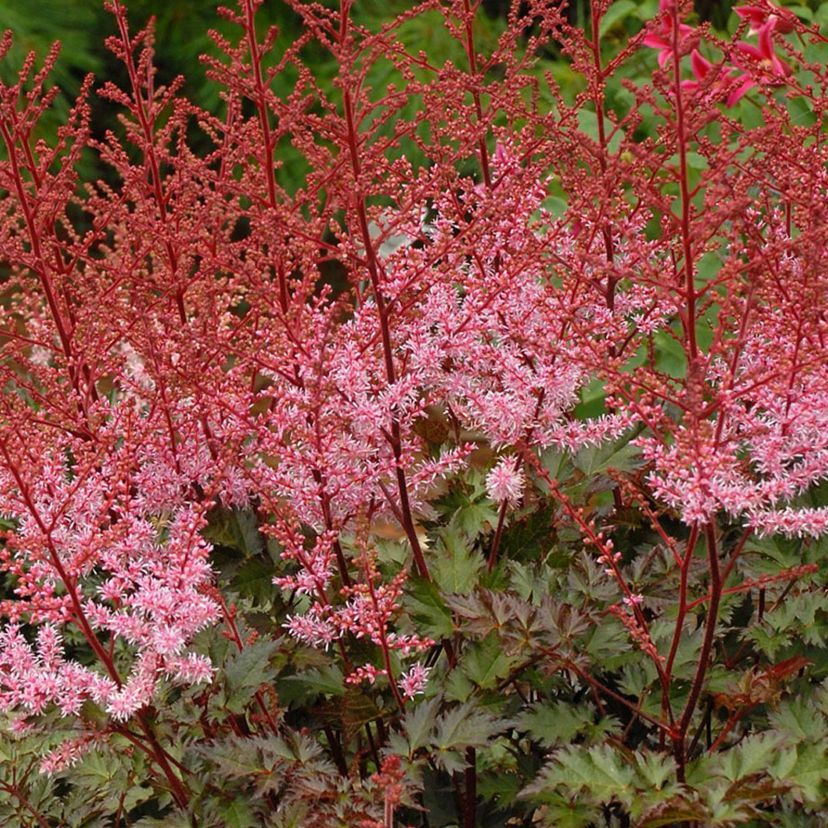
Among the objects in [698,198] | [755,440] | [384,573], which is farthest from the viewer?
[698,198]

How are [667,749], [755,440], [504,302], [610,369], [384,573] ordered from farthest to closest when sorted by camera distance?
1. [384,573]
2. [504,302]
3. [667,749]
4. [755,440]
5. [610,369]

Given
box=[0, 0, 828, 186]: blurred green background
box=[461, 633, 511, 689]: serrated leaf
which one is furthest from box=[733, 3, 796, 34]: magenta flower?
box=[0, 0, 828, 186]: blurred green background

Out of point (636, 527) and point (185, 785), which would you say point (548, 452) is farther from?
point (185, 785)

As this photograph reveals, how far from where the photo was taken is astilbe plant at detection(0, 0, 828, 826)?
1365 millimetres

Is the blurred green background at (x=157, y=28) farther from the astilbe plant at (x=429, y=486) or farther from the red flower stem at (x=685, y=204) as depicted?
the red flower stem at (x=685, y=204)

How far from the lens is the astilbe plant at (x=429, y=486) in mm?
1365

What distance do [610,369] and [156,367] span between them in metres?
0.63

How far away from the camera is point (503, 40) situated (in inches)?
71.6

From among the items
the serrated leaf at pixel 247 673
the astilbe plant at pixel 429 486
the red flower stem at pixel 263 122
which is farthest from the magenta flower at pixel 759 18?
the serrated leaf at pixel 247 673

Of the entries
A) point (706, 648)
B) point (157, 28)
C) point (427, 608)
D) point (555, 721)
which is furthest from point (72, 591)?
point (157, 28)

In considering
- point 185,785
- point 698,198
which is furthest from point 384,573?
point 698,198

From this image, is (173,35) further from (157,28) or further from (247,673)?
(247,673)

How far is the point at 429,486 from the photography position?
1670 millimetres

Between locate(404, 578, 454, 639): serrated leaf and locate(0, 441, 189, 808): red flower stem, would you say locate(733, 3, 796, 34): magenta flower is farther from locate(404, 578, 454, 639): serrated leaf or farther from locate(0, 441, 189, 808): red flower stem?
locate(0, 441, 189, 808): red flower stem
